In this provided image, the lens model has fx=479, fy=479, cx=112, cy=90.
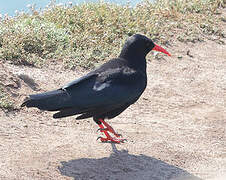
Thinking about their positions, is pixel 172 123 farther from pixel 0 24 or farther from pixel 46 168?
pixel 0 24

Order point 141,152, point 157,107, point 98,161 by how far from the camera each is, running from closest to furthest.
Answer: point 98,161 < point 141,152 < point 157,107

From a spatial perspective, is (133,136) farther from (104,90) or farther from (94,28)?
→ (94,28)

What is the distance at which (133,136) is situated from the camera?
6750 mm

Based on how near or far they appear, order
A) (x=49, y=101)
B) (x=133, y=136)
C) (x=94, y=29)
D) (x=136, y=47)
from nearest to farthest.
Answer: (x=49, y=101) < (x=136, y=47) < (x=133, y=136) < (x=94, y=29)

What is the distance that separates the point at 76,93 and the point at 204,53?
18.8 feet

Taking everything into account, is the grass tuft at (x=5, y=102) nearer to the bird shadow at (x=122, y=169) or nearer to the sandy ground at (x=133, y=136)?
the sandy ground at (x=133, y=136)

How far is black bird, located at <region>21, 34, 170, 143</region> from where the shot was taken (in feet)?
17.8

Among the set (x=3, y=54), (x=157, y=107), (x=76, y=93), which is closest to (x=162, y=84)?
(x=157, y=107)

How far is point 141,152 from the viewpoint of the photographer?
6.32 m

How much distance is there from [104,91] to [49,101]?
0.66 m

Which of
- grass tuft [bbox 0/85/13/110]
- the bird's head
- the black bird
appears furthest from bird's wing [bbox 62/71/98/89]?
grass tuft [bbox 0/85/13/110]

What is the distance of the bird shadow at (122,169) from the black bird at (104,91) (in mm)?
449

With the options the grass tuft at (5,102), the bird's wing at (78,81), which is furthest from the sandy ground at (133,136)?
the bird's wing at (78,81)

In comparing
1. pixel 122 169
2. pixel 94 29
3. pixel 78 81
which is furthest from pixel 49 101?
pixel 94 29
